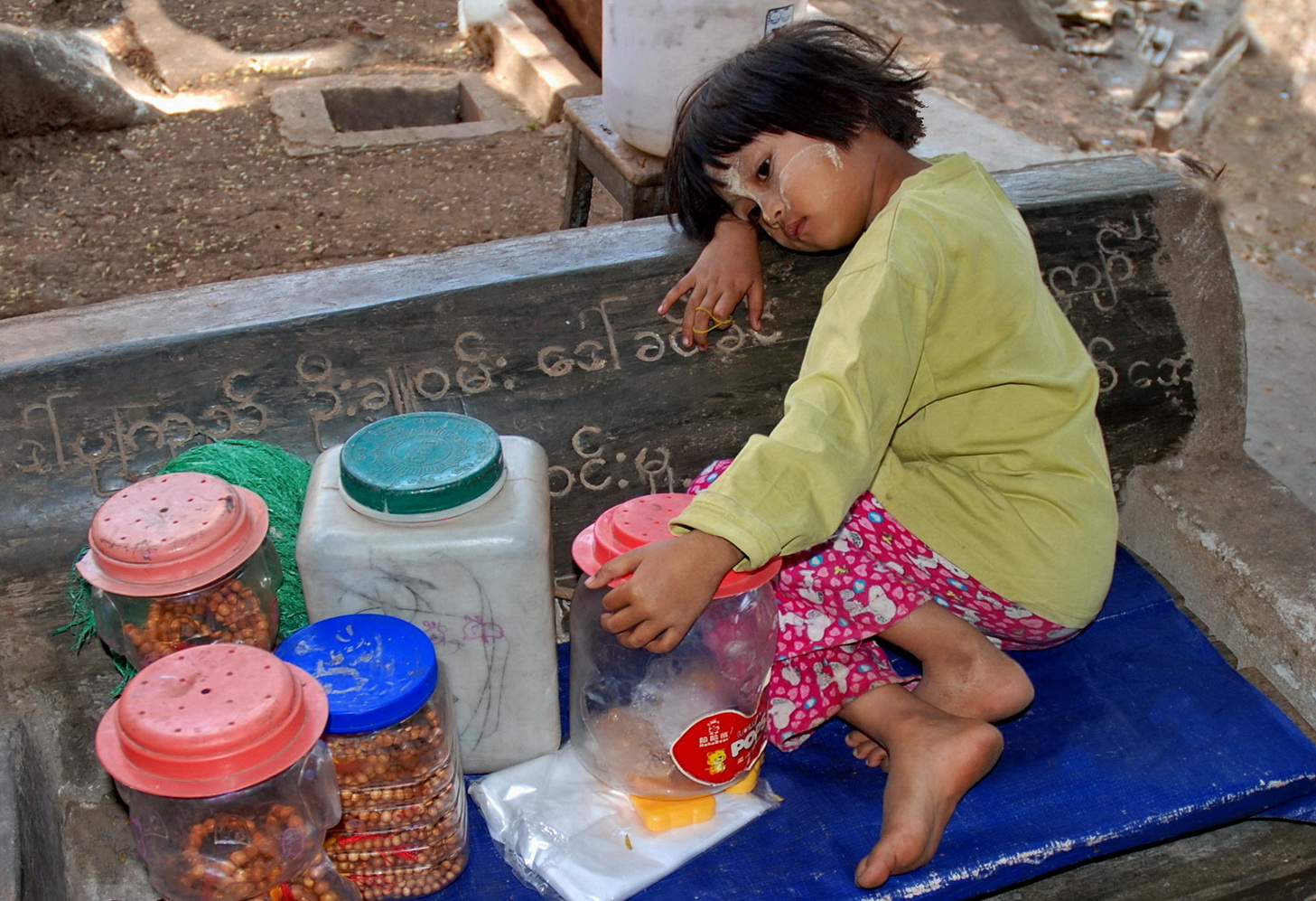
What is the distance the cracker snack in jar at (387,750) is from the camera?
157cm

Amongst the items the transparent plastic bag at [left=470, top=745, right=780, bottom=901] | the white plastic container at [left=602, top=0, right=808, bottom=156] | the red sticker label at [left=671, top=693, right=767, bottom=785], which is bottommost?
the transparent plastic bag at [left=470, top=745, right=780, bottom=901]

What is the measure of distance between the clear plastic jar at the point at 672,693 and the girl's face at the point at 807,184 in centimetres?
50

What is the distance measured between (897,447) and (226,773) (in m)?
1.25

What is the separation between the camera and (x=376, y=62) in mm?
6340

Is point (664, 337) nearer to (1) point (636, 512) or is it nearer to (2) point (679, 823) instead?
(1) point (636, 512)

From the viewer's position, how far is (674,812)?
189 centimetres

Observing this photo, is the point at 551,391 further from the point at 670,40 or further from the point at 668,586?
the point at 670,40

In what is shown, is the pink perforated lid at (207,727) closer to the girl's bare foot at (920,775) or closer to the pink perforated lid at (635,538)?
→ the pink perforated lid at (635,538)

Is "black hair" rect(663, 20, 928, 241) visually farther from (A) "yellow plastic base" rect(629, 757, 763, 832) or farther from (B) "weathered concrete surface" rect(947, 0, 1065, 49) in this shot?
(B) "weathered concrete surface" rect(947, 0, 1065, 49)

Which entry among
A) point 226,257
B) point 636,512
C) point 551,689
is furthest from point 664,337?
point 226,257

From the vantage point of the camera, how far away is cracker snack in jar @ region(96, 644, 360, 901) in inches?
51.9

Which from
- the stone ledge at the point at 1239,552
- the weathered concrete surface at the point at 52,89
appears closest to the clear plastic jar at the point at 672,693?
the stone ledge at the point at 1239,552

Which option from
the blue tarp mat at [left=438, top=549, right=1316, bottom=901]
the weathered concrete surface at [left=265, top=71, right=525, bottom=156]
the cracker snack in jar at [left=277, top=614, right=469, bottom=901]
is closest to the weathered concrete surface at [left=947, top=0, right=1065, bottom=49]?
the weathered concrete surface at [left=265, top=71, right=525, bottom=156]

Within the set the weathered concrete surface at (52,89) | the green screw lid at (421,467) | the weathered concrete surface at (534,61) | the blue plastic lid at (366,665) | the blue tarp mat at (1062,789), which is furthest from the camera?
the weathered concrete surface at (534,61)
